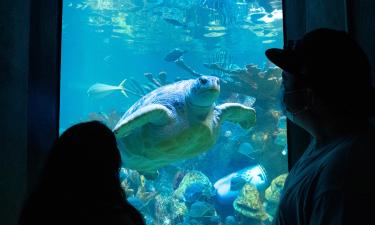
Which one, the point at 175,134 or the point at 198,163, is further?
the point at 198,163

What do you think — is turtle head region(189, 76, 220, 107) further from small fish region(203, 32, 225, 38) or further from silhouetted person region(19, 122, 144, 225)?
small fish region(203, 32, 225, 38)

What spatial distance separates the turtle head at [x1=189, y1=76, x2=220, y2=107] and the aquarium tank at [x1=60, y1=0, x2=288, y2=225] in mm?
12

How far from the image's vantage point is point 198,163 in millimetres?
11688

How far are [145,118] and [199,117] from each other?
71 cm

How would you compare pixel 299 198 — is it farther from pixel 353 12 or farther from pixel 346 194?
pixel 353 12

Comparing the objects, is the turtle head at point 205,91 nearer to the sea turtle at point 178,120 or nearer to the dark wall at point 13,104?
the sea turtle at point 178,120

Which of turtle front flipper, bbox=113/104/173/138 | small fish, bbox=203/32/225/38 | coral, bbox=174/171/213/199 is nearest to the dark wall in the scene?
turtle front flipper, bbox=113/104/173/138

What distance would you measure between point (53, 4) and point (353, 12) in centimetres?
170

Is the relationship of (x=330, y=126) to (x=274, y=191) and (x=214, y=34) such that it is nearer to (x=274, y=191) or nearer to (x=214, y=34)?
(x=274, y=191)

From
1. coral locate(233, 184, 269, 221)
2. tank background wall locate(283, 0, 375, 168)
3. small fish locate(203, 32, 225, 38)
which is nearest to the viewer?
tank background wall locate(283, 0, 375, 168)

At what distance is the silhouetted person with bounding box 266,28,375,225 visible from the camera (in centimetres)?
91

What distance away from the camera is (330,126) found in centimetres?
120

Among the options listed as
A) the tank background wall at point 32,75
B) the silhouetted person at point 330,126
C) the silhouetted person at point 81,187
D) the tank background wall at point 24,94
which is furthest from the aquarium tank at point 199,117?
the silhouetted person at point 81,187

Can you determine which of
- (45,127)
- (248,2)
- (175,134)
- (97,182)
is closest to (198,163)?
(175,134)
